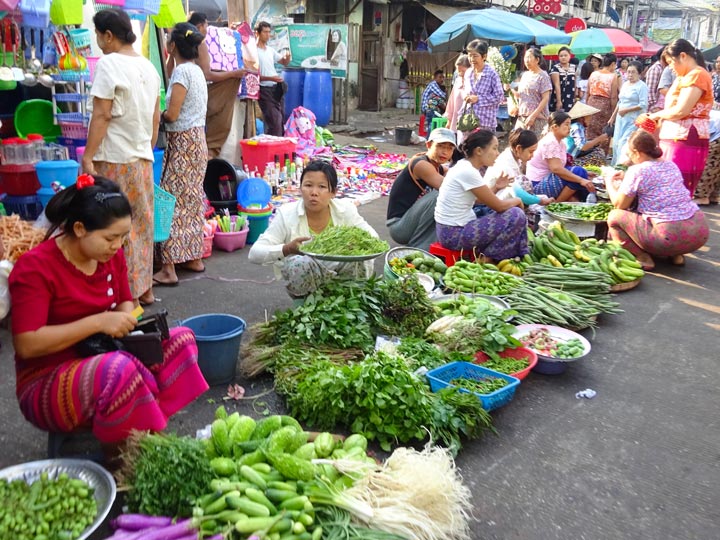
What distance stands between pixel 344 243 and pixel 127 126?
1.65 meters

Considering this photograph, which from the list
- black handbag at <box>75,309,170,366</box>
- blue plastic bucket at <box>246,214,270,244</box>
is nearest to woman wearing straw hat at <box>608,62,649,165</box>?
blue plastic bucket at <box>246,214,270,244</box>

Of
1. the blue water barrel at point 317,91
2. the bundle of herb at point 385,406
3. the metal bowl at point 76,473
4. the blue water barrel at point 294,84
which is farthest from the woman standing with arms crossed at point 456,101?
the metal bowl at point 76,473

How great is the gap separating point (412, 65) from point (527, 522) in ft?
56.3

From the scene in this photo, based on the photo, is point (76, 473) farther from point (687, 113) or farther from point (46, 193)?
point (687, 113)

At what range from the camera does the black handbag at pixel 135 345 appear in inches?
93.8

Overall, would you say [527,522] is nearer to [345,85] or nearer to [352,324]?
[352,324]

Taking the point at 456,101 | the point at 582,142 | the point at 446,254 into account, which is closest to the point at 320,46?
the point at 456,101

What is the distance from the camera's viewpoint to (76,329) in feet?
7.54

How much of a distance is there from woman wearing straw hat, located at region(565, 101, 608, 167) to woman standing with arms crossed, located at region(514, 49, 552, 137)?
453mm

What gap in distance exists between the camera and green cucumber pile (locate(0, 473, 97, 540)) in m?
1.97

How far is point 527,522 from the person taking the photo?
2.49 metres

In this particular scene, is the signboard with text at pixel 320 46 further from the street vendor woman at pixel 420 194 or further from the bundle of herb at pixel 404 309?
the bundle of herb at pixel 404 309

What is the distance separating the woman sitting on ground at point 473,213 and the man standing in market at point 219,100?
3023 millimetres

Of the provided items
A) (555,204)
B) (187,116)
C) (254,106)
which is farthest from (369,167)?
(187,116)
